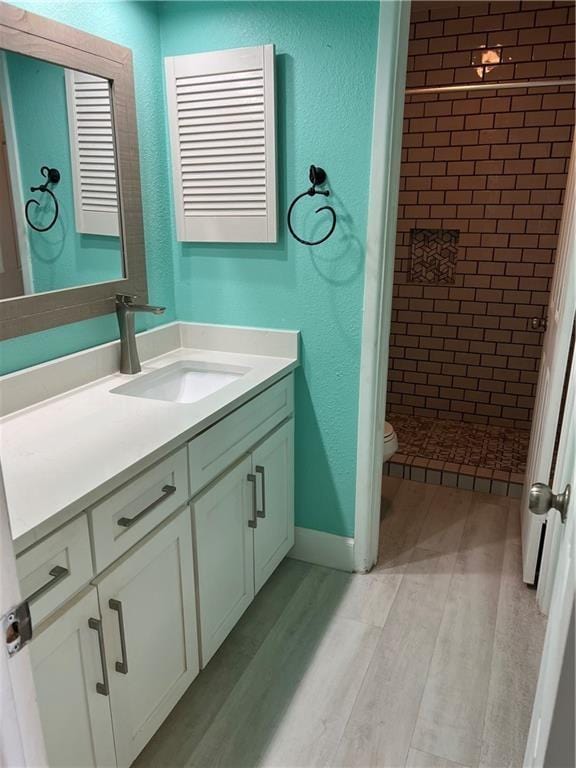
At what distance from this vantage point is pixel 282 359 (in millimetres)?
2119

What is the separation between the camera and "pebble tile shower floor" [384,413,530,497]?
2941 mm

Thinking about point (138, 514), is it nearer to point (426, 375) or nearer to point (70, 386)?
point (70, 386)

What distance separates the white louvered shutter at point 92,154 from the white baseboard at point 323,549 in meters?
1.37

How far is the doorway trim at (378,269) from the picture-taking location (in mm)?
1765

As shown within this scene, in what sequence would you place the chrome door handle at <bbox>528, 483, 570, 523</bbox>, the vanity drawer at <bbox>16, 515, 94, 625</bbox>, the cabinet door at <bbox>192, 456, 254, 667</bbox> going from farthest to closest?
the cabinet door at <bbox>192, 456, 254, 667</bbox>, the vanity drawer at <bbox>16, 515, 94, 625</bbox>, the chrome door handle at <bbox>528, 483, 570, 523</bbox>

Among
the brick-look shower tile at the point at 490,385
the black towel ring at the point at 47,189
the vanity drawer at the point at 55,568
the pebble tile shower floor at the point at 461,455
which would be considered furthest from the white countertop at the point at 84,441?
the brick-look shower tile at the point at 490,385

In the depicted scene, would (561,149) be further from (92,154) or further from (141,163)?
(92,154)

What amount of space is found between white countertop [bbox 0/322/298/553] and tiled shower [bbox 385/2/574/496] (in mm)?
1737

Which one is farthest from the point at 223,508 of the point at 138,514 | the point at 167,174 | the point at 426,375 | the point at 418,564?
the point at 426,375

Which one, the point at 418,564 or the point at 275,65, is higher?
the point at 275,65

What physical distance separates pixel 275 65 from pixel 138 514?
58.6 inches

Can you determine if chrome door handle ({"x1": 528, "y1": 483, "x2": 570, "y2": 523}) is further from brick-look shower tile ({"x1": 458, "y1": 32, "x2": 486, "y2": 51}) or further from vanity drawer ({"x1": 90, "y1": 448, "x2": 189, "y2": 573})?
brick-look shower tile ({"x1": 458, "y1": 32, "x2": 486, "y2": 51})

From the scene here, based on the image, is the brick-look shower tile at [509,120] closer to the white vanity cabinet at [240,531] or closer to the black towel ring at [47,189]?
the white vanity cabinet at [240,531]

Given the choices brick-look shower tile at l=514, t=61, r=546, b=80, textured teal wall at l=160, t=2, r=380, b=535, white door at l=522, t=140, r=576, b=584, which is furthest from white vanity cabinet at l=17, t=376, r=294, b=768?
brick-look shower tile at l=514, t=61, r=546, b=80
